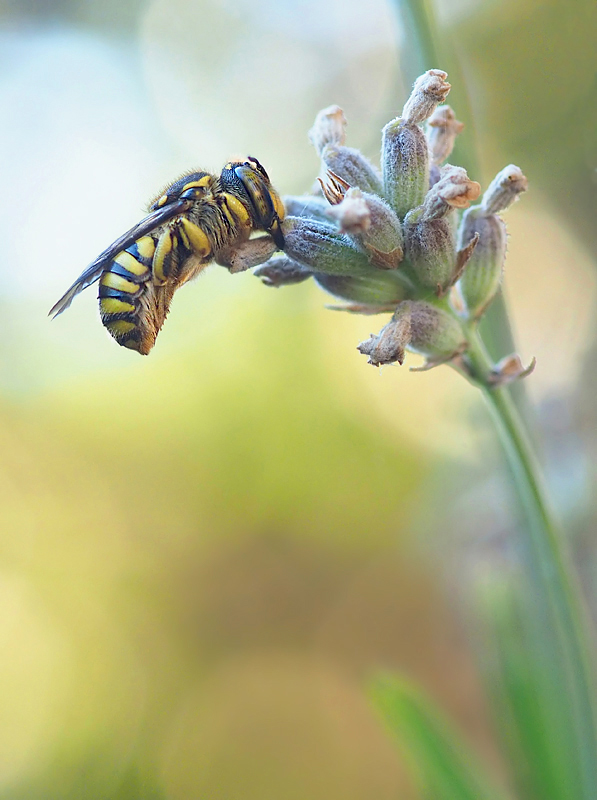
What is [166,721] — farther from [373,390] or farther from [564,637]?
[564,637]

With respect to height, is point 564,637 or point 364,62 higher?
point 364,62

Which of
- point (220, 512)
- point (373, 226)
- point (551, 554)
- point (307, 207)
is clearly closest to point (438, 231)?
point (373, 226)

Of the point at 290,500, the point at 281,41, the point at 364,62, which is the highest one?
the point at 281,41

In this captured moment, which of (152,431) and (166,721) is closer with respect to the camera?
(166,721)

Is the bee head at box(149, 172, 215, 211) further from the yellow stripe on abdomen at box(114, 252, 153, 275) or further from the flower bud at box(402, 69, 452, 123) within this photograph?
the flower bud at box(402, 69, 452, 123)

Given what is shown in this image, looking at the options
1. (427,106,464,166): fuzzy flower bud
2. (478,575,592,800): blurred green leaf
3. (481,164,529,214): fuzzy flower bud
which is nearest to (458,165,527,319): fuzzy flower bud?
(481,164,529,214): fuzzy flower bud

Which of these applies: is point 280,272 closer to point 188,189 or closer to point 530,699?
point 188,189

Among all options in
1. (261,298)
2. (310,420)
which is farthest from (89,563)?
(261,298)
